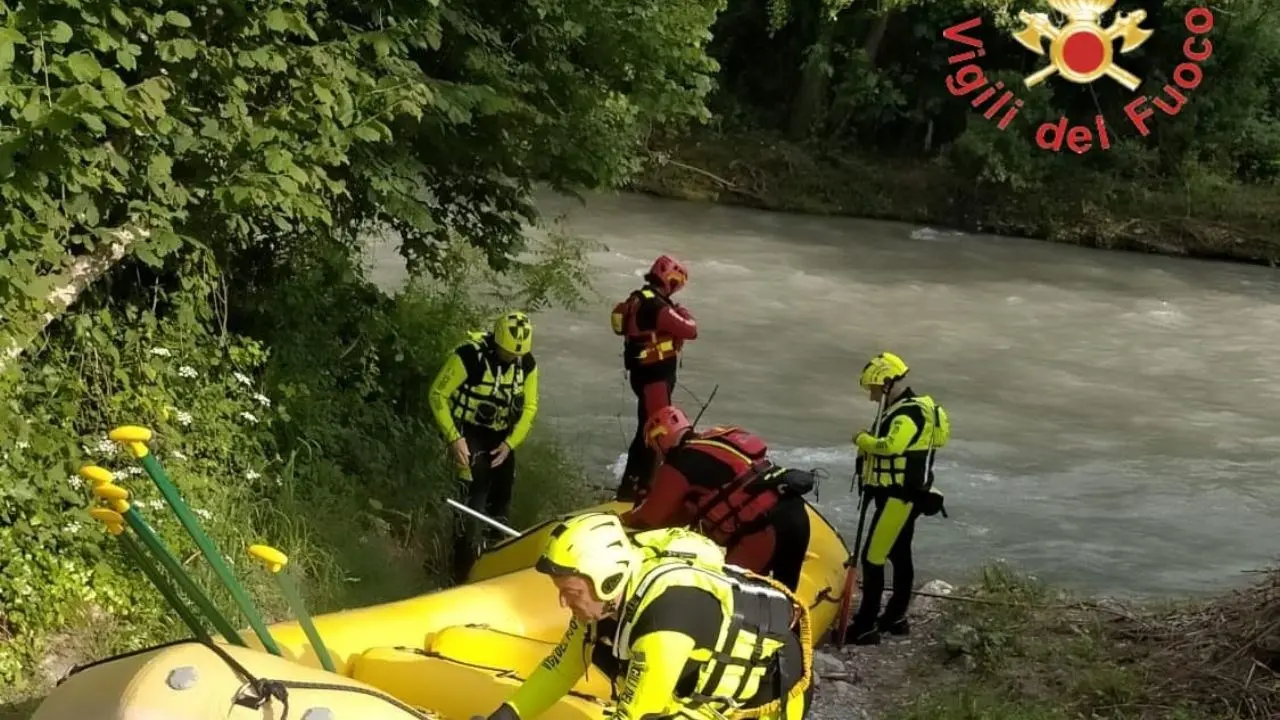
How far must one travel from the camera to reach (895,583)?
561 centimetres

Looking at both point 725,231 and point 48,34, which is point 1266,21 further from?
point 48,34

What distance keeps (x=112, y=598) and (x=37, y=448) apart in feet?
1.91

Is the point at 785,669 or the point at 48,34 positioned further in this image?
the point at 48,34

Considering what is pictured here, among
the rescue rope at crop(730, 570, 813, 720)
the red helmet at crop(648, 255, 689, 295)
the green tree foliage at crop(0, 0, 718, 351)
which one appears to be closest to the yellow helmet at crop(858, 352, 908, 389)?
the red helmet at crop(648, 255, 689, 295)

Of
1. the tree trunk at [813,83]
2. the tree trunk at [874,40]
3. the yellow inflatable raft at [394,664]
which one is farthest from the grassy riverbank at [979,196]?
the yellow inflatable raft at [394,664]

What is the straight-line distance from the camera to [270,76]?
179 inches

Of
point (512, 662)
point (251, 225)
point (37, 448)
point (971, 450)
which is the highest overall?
point (251, 225)

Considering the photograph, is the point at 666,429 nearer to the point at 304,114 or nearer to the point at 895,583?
the point at 895,583

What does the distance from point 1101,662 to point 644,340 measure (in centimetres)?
270

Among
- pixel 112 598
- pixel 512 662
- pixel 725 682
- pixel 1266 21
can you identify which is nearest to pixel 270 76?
pixel 112 598

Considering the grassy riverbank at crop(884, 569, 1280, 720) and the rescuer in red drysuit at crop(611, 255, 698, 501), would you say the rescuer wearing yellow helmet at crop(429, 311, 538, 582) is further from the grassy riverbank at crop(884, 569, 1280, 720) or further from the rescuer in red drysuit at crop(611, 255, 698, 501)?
the grassy riverbank at crop(884, 569, 1280, 720)

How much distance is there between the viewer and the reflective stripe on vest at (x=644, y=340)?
20.9 feet

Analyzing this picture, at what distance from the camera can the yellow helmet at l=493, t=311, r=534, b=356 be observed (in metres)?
5.31

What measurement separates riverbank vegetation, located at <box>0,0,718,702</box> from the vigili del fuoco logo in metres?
12.2
